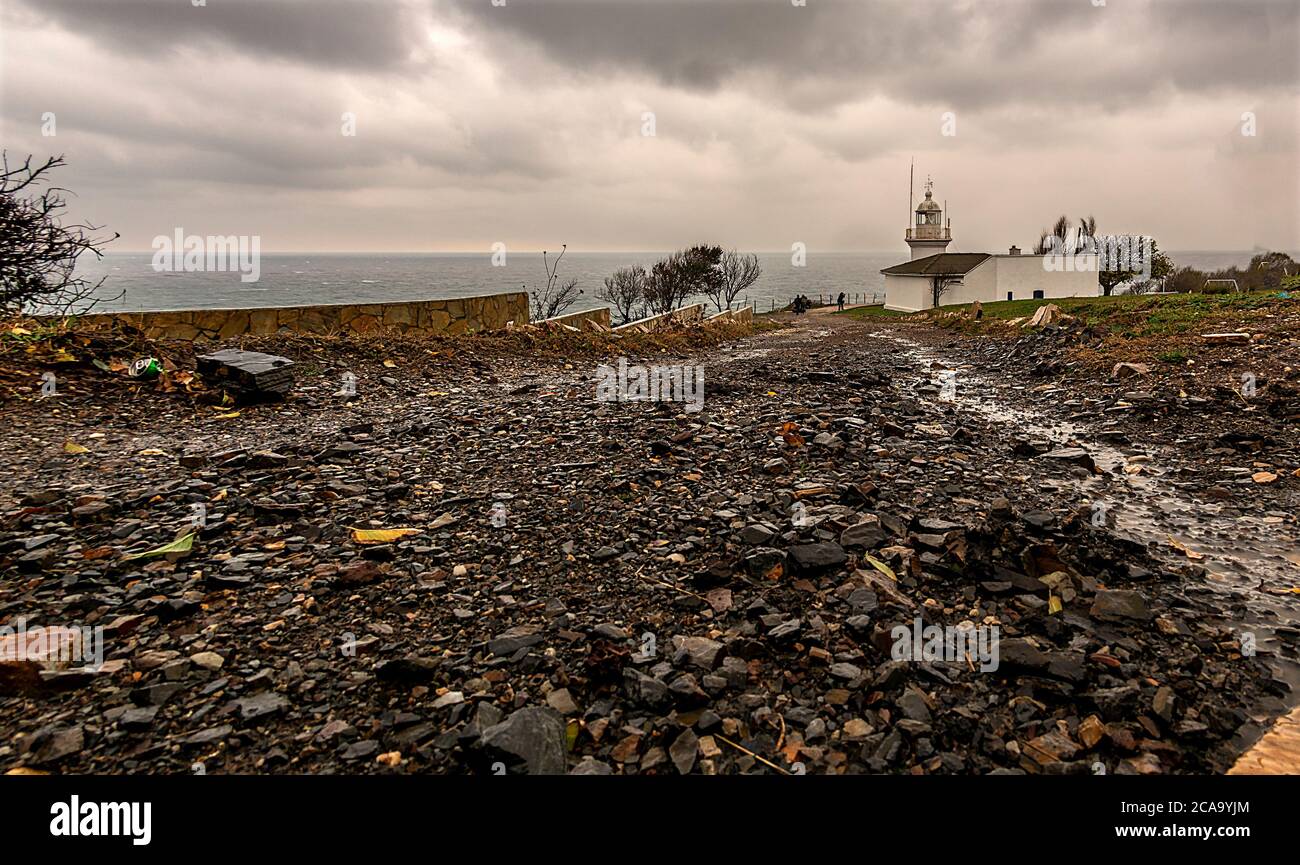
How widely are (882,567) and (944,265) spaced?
2527 inches

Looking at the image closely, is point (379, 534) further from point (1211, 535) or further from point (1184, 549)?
point (1211, 535)

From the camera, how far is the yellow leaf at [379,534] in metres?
4.26

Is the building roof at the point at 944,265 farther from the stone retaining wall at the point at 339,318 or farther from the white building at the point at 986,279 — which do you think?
the stone retaining wall at the point at 339,318

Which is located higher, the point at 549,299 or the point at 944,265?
the point at 944,265

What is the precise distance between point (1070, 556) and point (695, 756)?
3.05 metres

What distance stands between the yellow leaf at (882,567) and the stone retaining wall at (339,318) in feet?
36.6

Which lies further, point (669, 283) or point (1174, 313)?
point (669, 283)

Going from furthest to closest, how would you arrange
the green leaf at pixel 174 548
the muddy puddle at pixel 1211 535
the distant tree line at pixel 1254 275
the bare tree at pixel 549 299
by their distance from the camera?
the distant tree line at pixel 1254 275 < the bare tree at pixel 549 299 < the green leaf at pixel 174 548 < the muddy puddle at pixel 1211 535

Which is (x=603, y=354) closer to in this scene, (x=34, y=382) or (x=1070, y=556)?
(x=34, y=382)

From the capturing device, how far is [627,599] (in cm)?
361

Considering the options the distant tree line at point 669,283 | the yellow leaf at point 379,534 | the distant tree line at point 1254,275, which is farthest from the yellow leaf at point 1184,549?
the distant tree line at point 669,283

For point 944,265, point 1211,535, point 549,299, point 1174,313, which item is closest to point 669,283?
point 944,265

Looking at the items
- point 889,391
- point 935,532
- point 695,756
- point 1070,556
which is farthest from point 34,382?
point 889,391

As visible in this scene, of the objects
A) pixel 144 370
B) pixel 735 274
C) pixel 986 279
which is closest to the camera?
pixel 144 370
